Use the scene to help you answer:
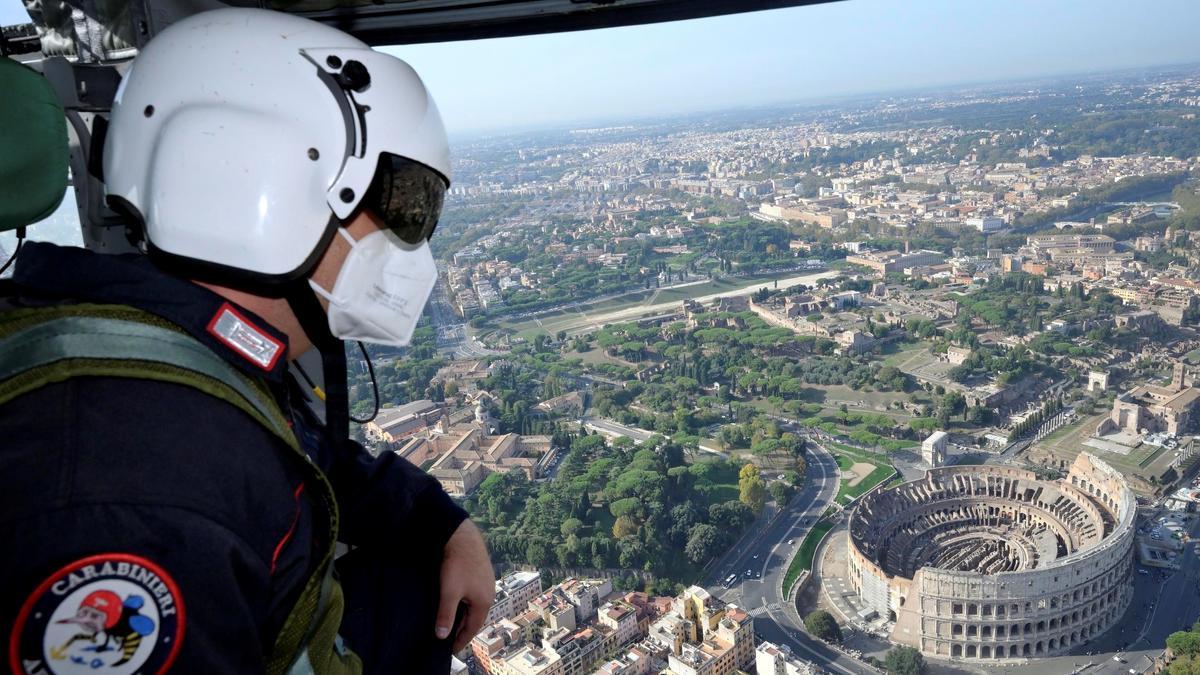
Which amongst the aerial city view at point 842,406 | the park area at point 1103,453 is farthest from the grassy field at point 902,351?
the park area at point 1103,453

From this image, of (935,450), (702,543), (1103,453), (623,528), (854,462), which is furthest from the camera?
(854,462)

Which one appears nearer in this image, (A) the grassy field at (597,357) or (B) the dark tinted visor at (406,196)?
(B) the dark tinted visor at (406,196)

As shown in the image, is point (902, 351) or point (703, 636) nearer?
point (703, 636)

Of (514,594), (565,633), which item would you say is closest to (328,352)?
(565,633)

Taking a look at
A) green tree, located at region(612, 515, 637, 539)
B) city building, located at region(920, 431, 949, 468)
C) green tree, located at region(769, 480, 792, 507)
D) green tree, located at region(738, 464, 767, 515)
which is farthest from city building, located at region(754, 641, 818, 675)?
city building, located at region(920, 431, 949, 468)

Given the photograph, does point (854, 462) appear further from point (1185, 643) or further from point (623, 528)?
point (1185, 643)

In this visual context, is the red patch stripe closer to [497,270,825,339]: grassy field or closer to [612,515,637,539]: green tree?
[612,515,637,539]: green tree

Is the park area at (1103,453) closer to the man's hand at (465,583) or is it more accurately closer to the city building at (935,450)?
the city building at (935,450)

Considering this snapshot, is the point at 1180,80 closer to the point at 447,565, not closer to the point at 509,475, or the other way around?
the point at 509,475
